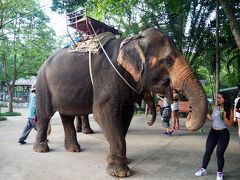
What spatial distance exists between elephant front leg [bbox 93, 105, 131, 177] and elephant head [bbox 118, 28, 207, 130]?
0.76 meters

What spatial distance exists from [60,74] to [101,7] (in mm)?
3272

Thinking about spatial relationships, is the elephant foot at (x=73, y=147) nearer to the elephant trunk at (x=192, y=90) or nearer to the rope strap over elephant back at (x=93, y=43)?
the rope strap over elephant back at (x=93, y=43)

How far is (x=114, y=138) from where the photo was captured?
5.29 m

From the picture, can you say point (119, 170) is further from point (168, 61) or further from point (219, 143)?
point (168, 61)

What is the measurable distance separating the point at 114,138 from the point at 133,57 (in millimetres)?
1369

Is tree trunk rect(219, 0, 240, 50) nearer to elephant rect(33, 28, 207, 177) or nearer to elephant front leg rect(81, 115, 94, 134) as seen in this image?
elephant rect(33, 28, 207, 177)

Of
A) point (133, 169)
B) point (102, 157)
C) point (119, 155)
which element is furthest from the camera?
point (102, 157)

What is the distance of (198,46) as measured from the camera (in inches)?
675

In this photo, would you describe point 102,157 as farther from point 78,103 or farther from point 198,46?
point 198,46

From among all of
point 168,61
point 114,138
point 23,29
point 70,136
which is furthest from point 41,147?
point 23,29

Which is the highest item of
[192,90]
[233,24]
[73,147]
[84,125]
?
[233,24]

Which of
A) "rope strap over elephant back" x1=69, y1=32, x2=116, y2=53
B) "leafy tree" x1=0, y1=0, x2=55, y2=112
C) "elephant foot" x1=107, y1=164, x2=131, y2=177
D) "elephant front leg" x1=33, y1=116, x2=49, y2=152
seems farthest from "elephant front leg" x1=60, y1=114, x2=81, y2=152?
"leafy tree" x1=0, y1=0, x2=55, y2=112

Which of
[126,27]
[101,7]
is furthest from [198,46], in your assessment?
[101,7]

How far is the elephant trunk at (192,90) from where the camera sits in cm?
416
